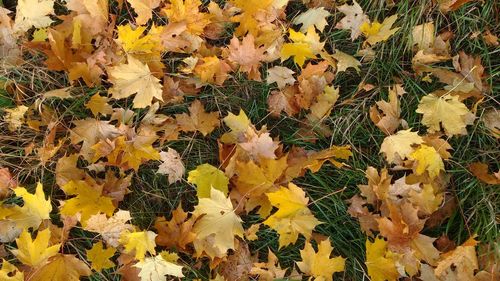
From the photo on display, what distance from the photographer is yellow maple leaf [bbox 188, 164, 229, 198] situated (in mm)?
2037

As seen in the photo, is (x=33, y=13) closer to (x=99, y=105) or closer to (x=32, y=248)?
(x=99, y=105)

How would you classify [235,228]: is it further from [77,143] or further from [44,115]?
[44,115]

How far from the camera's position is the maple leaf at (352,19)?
2.23 m

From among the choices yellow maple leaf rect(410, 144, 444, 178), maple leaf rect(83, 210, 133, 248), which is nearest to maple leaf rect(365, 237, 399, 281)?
yellow maple leaf rect(410, 144, 444, 178)

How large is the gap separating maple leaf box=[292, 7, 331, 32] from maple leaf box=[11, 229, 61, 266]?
51.6 inches

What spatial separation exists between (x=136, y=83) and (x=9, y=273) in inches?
34.7

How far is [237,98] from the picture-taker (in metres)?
2.23

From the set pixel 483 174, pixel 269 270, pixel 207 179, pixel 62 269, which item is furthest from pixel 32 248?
pixel 483 174

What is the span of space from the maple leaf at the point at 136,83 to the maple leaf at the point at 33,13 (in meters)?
0.41

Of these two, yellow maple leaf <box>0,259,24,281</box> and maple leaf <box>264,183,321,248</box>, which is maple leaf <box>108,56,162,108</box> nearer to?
maple leaf <box>264,183,321,248</box>

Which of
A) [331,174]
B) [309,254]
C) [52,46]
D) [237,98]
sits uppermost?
[52,46]

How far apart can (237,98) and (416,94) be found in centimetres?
74

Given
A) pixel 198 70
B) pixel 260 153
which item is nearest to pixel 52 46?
pixel 198 70

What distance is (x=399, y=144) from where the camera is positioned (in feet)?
6.73
